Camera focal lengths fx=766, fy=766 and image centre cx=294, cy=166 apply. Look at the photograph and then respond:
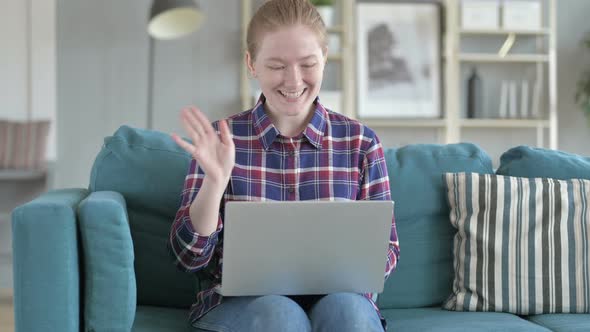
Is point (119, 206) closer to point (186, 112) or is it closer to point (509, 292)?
point (186, 112)

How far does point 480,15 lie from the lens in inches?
199

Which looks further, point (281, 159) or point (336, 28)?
point (336, 28)

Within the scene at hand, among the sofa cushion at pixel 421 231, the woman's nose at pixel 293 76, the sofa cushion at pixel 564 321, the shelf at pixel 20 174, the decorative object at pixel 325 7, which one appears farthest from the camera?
the decorative object at pixel 325 7

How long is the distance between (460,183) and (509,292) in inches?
12.2

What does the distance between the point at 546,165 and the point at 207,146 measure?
108 centimetres

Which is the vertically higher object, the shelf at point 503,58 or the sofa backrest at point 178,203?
the shelf at point 503,58

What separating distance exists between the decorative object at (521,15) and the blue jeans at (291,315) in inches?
154

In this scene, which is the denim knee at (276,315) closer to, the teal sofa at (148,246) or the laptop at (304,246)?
the laptop at (304,246)

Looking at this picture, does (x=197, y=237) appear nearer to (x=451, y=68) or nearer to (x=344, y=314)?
(x=344, y=314)

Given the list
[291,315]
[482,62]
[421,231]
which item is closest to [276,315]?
[291,315]

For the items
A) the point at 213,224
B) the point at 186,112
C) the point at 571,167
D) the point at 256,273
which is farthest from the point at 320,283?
the point at 571,167

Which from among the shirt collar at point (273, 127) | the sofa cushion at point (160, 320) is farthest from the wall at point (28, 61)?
the shirt collar at point (273, 127)

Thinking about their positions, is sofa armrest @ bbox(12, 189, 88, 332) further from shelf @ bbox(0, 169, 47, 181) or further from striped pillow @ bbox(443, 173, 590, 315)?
shelf @ bbox(0, 169, 47, 181)

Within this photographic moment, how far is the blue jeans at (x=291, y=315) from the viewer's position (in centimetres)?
145
